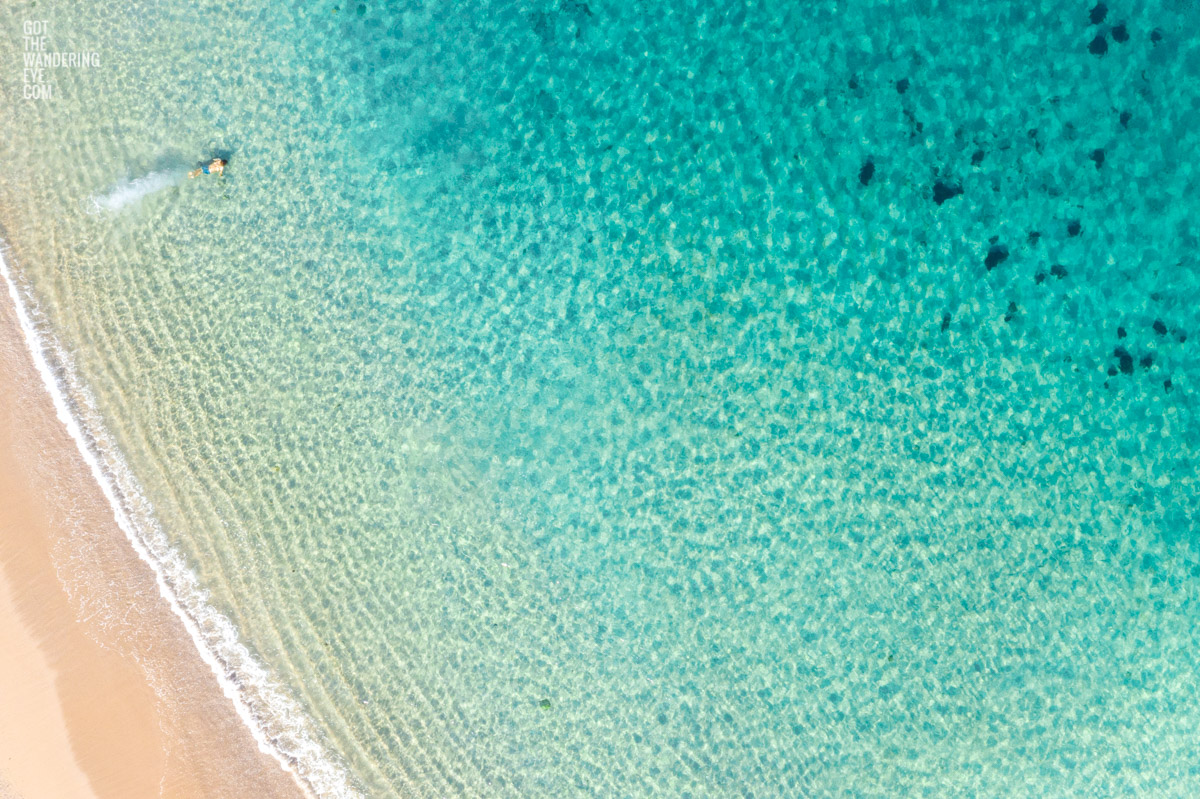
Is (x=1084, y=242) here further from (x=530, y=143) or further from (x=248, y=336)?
(x=248, y=336)

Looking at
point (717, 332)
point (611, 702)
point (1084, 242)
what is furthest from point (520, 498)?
point (1084, 242)

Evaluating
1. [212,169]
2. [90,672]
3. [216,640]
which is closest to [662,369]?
[212,169]

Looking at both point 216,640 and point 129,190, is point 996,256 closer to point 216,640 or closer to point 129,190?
point 216,640

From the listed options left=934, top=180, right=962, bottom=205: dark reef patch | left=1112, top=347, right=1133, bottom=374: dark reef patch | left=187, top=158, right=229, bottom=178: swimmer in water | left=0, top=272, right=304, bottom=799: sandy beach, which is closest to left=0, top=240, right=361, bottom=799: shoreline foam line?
left=0, top=272, right=304, bottom=799: sandy beach

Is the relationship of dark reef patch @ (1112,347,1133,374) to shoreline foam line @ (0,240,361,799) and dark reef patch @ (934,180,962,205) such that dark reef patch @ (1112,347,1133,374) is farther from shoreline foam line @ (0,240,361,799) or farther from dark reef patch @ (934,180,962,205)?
shoreline foam line @ (0,240,361,799)

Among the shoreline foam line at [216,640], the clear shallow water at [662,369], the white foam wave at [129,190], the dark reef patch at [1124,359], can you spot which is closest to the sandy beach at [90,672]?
the shoreline foam line at [216,640]
